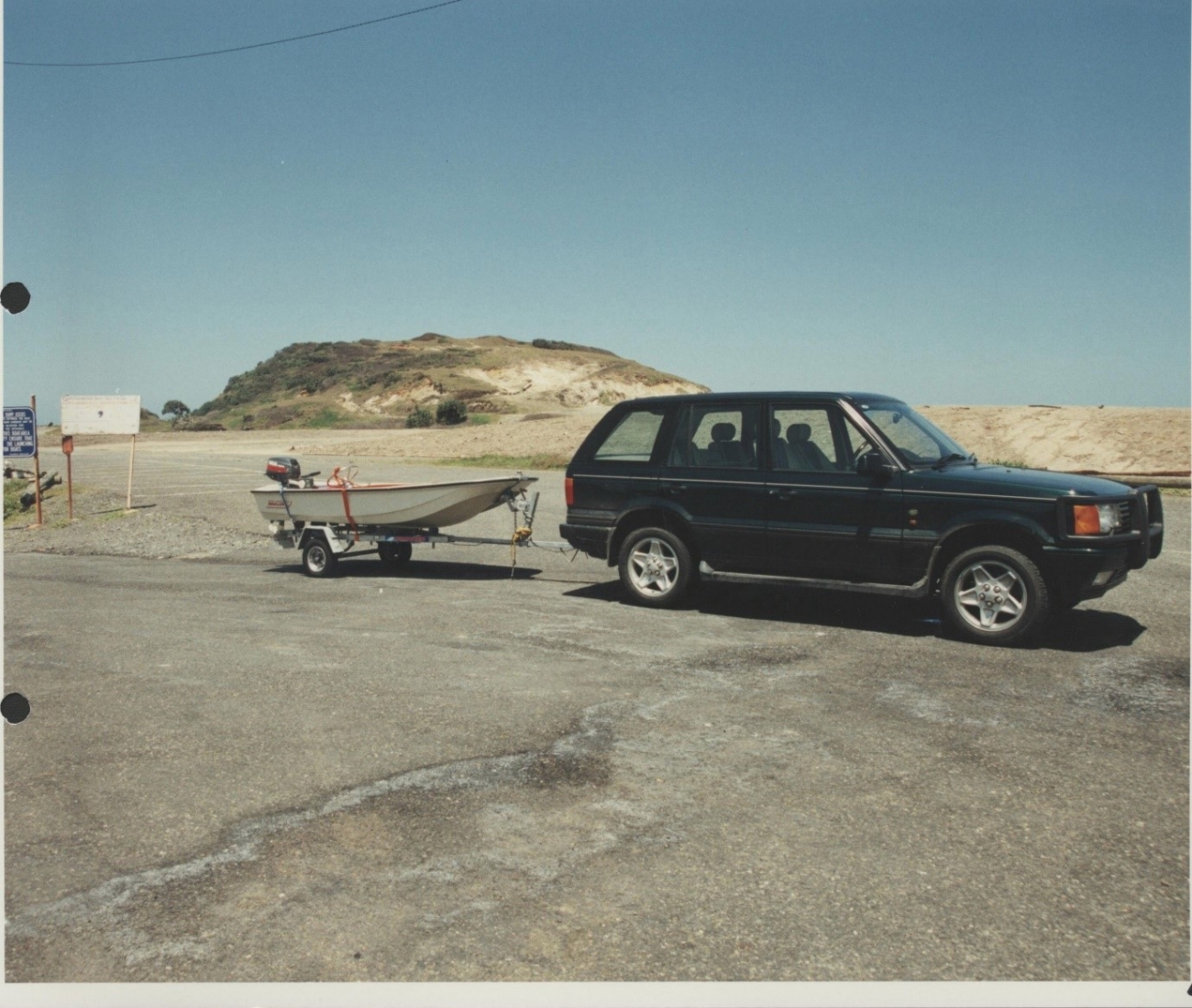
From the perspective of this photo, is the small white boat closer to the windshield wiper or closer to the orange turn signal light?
the windshield wiper

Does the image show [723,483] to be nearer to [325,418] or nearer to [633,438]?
[633,438]

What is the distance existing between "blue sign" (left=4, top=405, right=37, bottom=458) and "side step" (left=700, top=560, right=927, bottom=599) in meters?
6.34

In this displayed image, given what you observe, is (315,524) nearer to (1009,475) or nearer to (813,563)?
(813,563)

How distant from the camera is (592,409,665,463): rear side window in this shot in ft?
32.5

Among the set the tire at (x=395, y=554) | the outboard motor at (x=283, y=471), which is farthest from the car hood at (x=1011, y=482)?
the outboard motor at (x=283, y=471)

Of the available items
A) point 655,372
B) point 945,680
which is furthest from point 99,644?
point 655,372

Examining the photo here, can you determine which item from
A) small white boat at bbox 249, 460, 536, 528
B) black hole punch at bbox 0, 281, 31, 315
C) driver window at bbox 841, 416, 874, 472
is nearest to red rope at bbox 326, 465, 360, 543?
small white boat at bbox 249, 460, 536, 528

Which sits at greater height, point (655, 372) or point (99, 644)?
point (655, 372)

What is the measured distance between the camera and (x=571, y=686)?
6.65 m

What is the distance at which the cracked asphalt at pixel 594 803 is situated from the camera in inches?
130

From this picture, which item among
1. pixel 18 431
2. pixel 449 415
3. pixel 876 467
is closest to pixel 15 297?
pixel 18 431

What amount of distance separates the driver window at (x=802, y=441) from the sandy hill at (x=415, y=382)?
63759 millimetres

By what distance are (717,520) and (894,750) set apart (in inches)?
161

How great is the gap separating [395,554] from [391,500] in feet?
4.26
